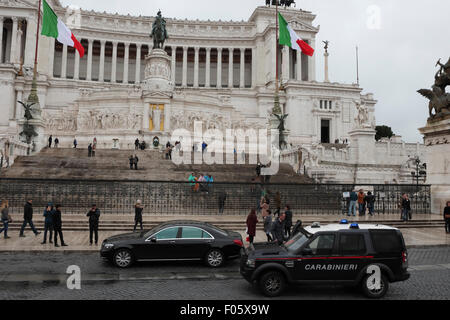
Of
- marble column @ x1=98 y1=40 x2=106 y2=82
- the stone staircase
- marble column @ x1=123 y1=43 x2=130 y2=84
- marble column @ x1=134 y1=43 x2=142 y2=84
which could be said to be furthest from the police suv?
marble column @ x1=98 y1=40 x2=106 y2=82

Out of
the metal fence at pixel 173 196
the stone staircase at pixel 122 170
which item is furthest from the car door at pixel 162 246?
the stone staircase at pixel 122 170

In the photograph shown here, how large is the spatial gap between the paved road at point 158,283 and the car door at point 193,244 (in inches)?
15.9

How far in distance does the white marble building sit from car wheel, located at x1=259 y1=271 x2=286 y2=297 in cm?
2563

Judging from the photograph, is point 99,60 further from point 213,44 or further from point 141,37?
point 213,44

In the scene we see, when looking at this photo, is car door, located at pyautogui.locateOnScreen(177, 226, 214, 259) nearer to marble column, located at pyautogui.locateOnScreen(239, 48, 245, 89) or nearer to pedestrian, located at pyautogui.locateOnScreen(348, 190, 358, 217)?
pedestrian, located at pyautogui.locateOnScreen(348, 190, 358, 217)

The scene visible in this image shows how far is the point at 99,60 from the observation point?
271 ft

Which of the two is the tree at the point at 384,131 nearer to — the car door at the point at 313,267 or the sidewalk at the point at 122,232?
the sidewalk at the point at 122,232

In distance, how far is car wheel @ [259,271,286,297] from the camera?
26.2 feet

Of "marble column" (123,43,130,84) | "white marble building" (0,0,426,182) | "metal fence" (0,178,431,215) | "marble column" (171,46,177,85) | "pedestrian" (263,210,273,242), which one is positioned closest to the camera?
"pedestrian" (263,210,273,242)

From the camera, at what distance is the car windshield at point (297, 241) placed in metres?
8.28

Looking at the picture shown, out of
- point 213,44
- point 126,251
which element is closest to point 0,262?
point 126,251

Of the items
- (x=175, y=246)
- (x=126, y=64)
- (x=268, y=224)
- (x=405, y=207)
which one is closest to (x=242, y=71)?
(x=126, y=64)
